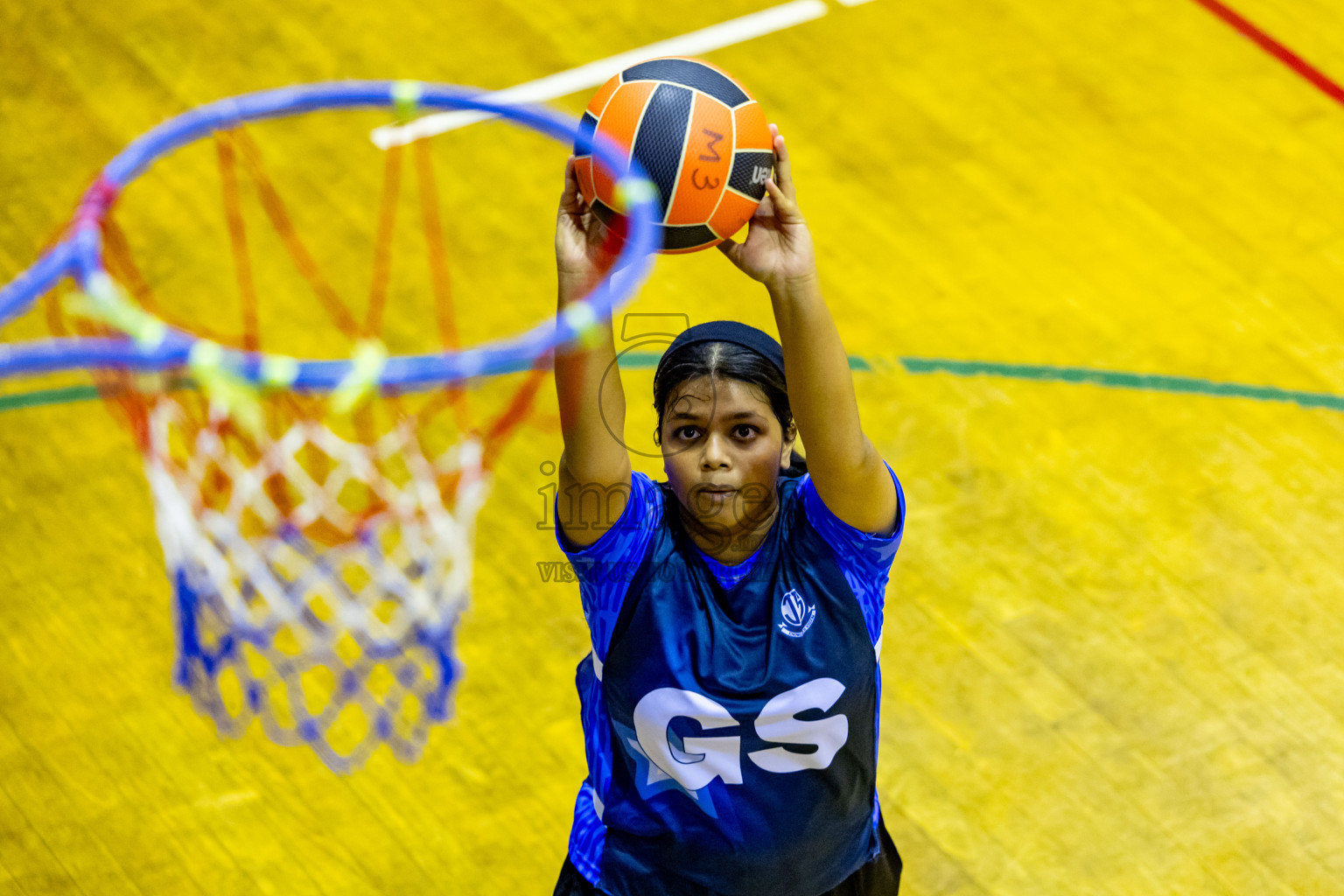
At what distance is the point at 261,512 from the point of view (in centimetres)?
302

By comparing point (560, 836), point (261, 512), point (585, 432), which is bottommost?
point (560, 836)

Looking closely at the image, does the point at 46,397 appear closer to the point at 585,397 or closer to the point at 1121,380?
the point at 585,397

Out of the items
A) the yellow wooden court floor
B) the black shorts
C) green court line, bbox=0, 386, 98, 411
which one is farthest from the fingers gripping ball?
green court line, bbox=0, 386, 98, 411

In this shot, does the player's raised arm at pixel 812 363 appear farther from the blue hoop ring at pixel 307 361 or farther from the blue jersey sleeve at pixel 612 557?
the blue jersey sleeve at pixel 612 557

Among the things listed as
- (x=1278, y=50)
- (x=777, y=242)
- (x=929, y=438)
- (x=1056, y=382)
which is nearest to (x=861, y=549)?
(x=777, y=242)

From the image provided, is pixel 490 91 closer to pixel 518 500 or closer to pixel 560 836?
pixel 518 500

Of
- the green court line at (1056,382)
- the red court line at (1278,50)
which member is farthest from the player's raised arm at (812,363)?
the red court line at (1278,50)

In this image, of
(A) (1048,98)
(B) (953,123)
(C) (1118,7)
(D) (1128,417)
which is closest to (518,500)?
(D) (1128,417)

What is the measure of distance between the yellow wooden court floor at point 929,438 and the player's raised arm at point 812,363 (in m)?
1.72

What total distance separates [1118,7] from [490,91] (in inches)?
107

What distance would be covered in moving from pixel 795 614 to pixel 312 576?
1.20 metres

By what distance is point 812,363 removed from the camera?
238 cm

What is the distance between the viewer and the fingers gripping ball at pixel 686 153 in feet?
8.00

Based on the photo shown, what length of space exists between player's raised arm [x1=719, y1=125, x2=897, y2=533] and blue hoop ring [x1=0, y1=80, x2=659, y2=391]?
0.64ft
